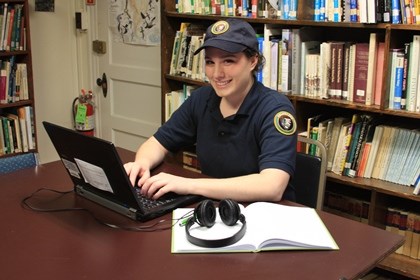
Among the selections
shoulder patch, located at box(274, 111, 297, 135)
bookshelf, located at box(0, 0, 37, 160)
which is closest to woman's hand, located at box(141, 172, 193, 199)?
shoulder patch, located at box(274, 111, 297, 135)

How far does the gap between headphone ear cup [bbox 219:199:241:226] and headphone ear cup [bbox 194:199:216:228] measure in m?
0.03

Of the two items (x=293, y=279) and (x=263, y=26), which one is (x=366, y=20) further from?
(x=293, y=279)

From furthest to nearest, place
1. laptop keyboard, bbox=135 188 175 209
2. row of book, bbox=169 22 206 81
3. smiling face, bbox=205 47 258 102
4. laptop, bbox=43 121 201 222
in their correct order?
row of book, bbox=169 22 206 81 < smiling face, bbox=205 47 258 102 < laptop keyboard, bbox=135 188 175 209 < laptop, bbox=43 121 201 222

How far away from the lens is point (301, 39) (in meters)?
2.64

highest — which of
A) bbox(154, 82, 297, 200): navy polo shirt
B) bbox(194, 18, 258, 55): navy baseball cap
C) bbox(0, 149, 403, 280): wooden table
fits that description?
bbox(194, 18, 258, 55): navy baseball cap

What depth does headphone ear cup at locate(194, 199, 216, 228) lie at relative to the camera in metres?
1.36

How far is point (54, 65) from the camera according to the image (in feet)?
13.1

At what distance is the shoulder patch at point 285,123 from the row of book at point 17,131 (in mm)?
2310

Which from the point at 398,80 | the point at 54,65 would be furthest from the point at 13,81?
the point at 398,80

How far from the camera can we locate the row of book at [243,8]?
2629 millimetres

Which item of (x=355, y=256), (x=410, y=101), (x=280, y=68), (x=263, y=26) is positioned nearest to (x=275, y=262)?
(x=355, y=256)

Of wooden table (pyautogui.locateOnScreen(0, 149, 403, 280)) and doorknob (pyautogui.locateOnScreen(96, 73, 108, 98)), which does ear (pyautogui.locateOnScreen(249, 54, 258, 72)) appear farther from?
doorknob (pyautogui.locateOnScreen(96, 73, 108, 98))

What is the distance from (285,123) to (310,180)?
0.32 metres

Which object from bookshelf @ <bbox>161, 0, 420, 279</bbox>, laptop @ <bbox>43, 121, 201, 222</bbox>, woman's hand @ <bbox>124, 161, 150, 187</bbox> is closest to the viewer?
laptop @ <bbox>43, 121, 201, 222</bbox>
